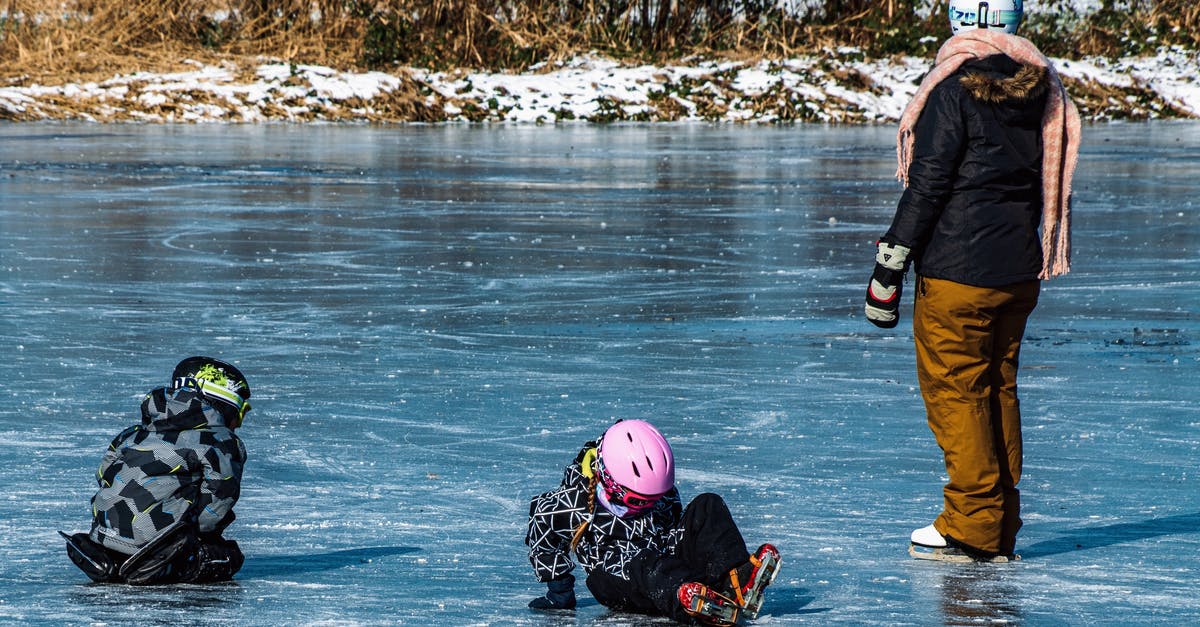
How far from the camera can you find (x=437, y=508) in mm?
5090

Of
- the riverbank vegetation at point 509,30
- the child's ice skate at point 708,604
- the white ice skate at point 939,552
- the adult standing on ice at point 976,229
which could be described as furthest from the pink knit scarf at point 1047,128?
the riverbank vegetation at point 509,30

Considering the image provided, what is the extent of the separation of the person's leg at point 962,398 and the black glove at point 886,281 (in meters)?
0.13

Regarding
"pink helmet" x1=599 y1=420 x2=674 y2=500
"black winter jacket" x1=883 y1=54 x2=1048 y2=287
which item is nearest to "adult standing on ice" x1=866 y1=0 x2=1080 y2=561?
"black winter jacket" x1=883 y1=54 x2=1048 y2=287

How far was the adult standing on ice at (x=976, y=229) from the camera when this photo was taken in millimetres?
4324

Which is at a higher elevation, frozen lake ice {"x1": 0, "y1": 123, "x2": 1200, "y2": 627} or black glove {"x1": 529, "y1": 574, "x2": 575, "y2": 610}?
black glove {"x1": 529, "y1": 574, "x2": 575, "y2": 610}

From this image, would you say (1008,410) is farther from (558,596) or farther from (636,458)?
(558,596)

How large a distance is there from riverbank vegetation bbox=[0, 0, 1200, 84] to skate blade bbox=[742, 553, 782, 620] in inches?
1200

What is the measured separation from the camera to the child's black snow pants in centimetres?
382

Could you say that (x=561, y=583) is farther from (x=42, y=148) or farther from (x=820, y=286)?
(x=42, y=148)

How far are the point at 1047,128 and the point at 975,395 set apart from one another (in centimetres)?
70

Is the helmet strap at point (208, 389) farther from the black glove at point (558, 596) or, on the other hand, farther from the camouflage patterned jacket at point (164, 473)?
the black glove at point (558, 596)

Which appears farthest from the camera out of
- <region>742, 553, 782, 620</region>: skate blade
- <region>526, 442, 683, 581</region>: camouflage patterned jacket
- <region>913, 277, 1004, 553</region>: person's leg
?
<region>913, 277, 1004, 553</region>: person's leg

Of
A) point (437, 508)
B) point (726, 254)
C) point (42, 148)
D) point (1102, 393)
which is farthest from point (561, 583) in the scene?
point (42, 148)

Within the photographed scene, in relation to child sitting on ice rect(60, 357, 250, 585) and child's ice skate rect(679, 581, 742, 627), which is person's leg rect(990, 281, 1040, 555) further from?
child sitting on ice rect(60, 357, 250, 585)
